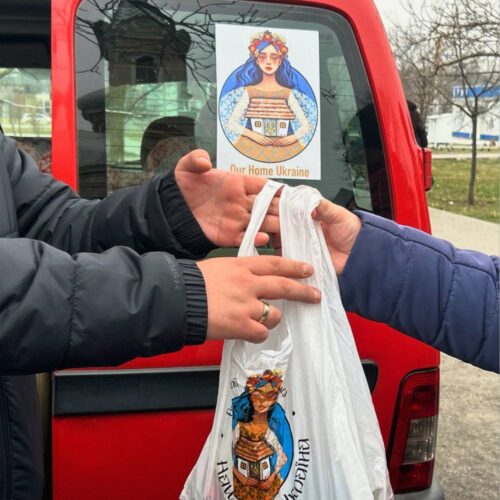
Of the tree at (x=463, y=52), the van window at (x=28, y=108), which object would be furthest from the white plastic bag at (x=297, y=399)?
the tree at (x=463, y=52)

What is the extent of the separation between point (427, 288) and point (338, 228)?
230 millimetres

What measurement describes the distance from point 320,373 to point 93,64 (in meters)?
1.05

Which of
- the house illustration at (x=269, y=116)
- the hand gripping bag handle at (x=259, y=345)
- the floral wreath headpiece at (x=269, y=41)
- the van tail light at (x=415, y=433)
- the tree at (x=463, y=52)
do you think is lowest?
the van tail light at (x=415, y=433)

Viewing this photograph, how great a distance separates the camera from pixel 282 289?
1180 millimetres

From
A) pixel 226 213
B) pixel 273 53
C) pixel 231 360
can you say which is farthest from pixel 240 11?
pixel 231 360

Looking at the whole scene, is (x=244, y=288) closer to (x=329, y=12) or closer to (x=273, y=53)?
(x=273, y=53)

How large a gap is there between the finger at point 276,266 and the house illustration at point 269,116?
0.60 metres

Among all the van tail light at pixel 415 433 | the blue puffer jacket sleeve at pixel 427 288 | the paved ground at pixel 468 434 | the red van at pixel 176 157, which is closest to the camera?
the blue puffer jacket sleeve at pixel 427 288

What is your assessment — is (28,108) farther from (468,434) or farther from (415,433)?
(468,434)

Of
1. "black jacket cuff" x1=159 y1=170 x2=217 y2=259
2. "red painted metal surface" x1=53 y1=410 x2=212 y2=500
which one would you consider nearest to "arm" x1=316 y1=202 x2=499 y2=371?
"black jacket cuff" x1=159 y1=170 x2=217 y2=259

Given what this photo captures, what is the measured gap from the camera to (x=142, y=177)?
1864mm

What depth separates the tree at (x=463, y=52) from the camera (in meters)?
11.8

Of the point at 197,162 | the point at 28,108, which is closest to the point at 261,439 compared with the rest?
the point at 197,162

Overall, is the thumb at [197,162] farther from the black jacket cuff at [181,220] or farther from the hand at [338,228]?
the hand at [338,228]
